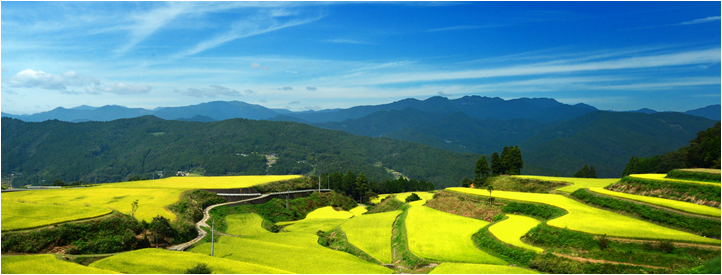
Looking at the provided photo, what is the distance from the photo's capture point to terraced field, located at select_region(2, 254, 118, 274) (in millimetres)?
22178

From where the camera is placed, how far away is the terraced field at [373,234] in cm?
3662

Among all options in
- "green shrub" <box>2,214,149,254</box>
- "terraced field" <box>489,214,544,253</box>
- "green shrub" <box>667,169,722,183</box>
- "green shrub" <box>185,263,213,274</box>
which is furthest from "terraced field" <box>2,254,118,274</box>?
"green shrub" <box>667,169,722,183</box>

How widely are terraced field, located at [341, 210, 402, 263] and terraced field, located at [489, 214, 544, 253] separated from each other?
11176 mm

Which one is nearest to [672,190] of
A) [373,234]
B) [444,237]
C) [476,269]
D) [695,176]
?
[695,176]

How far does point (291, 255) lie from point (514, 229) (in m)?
22.6

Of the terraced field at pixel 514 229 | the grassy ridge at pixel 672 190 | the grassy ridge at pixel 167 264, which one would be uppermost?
the grassy ridge at pixel 672 190

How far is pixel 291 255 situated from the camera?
32281mm

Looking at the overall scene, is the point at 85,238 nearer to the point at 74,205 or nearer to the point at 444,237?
the point at 74,205

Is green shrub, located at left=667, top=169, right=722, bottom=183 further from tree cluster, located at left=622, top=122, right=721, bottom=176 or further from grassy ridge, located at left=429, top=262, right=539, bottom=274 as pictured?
grassy ridge, located at left=429, top=262, right=539, bottom=274

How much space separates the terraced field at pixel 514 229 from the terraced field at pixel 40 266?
31743 millimetres

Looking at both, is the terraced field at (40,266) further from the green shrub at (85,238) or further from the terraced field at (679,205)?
the terraced field at (679,205)

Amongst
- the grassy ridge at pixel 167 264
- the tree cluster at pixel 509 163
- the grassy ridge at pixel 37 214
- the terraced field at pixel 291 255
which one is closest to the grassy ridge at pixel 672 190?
the terraced field at pixel 291 255

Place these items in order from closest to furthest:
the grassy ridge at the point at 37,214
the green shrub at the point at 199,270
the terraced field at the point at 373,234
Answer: the green shrub at the point at 199,270, the grassy ridge at the point at 37,214, the terraced field at the point at 373,234

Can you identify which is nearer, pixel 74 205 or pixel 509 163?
pixel 74 205
